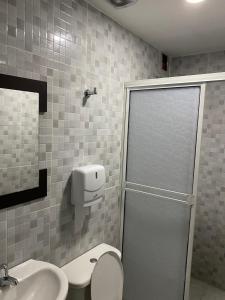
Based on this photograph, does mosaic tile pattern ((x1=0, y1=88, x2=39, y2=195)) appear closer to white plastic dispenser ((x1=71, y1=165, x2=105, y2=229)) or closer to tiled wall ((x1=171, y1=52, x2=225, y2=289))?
white plastic dispenser ((x1=71, y1=165, x2=105, y2=229))

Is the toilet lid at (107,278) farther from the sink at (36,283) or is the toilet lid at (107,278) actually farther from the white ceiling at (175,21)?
the white ceiling at (175,21)

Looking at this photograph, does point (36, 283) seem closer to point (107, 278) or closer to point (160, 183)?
point (107, 278)

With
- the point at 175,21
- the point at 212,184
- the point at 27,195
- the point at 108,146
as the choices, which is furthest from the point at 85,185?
the point at 212,184

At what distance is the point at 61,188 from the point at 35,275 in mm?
497

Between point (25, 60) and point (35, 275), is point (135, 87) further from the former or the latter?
point (35, 275)

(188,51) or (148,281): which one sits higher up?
(188,51)

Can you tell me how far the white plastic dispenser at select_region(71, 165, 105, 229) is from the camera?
60.9 inches

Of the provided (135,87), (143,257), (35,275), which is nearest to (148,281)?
(143,257)

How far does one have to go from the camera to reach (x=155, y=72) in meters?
2.46

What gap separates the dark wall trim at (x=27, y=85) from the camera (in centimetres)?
117

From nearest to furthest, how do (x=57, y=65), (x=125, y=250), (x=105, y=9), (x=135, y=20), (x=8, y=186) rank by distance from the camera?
(x=8, y=186) < (x=57, y=65) < (x=105, y=9) < (x=135, y=20) < (x=125, y=250)

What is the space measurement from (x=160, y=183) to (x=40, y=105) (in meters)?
1.06

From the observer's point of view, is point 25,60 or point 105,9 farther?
point 105,9

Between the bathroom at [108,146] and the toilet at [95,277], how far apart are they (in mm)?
11
